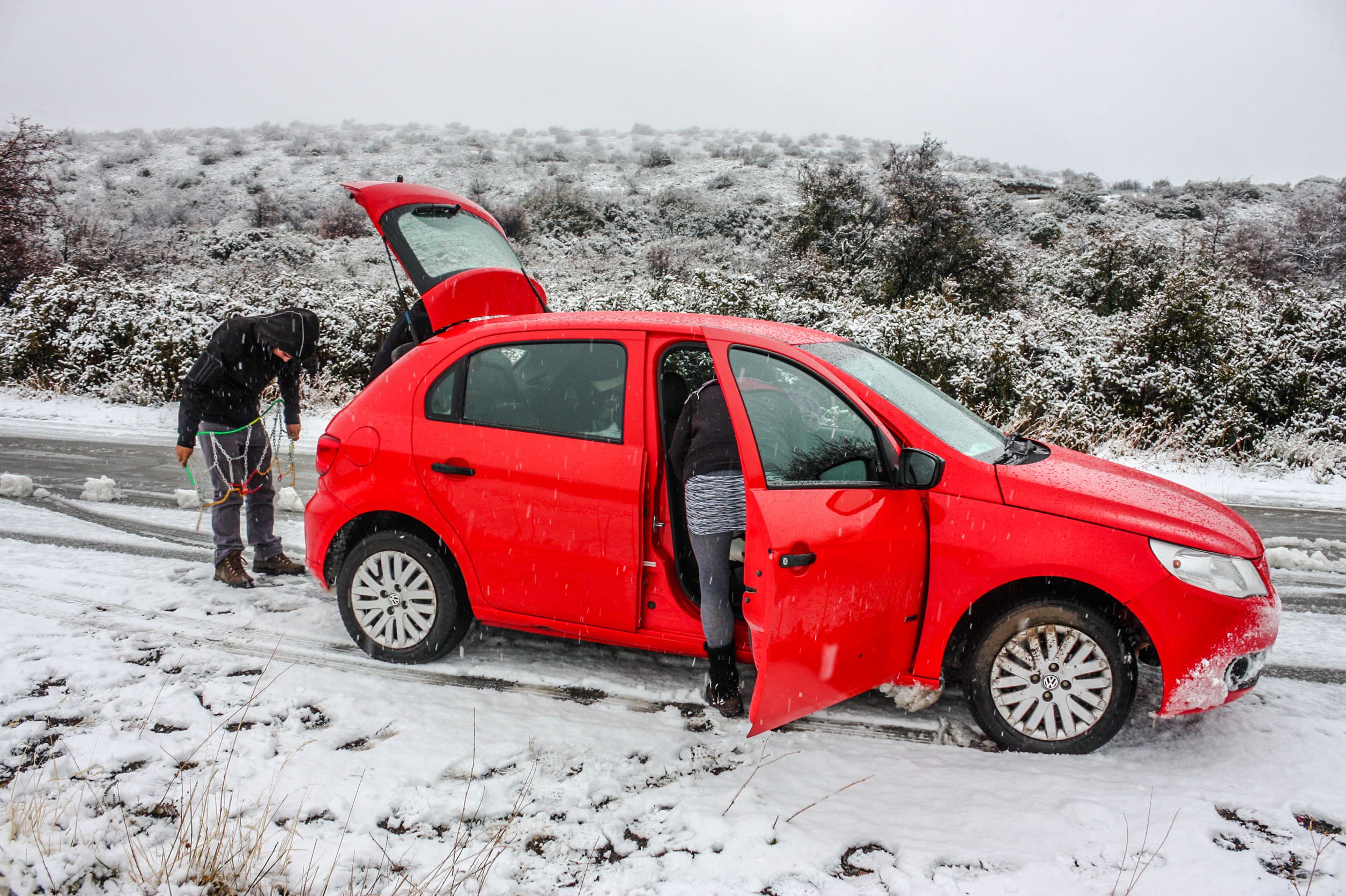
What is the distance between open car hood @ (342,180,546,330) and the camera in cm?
441

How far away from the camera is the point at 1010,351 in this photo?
386 inches

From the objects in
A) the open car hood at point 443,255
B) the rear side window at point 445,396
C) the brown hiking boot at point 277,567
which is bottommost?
the brown hiking boot at point 277,567

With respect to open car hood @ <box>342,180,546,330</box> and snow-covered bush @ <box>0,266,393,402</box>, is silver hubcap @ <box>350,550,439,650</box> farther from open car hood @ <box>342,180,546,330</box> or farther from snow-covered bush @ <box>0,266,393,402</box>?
snow-covered bush @ <box>0,266,393,402</box>

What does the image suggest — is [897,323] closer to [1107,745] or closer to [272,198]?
[1107,745]

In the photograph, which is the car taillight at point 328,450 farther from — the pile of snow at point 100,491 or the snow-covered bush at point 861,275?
the snow-covered bush at point 861,275

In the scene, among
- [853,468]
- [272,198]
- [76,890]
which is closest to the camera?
[76,890]

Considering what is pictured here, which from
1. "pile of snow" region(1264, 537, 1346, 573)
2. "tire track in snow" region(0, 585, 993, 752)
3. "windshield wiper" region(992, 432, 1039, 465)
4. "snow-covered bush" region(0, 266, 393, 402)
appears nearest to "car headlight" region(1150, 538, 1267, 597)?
"windshield wiper" region(992, 432, 1039, 465)

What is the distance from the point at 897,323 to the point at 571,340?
24.6ft

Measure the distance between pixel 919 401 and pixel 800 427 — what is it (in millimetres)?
708

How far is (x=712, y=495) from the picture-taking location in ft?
10.5

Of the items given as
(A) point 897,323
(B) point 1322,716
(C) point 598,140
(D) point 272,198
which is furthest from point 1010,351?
(C) point 598,140

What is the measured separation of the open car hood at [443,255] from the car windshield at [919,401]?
2091mm

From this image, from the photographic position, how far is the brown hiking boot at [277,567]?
5.12m

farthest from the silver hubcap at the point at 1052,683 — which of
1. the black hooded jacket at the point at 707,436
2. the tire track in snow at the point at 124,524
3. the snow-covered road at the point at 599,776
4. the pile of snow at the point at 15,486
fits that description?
the pile of snow at the point at 15,486
